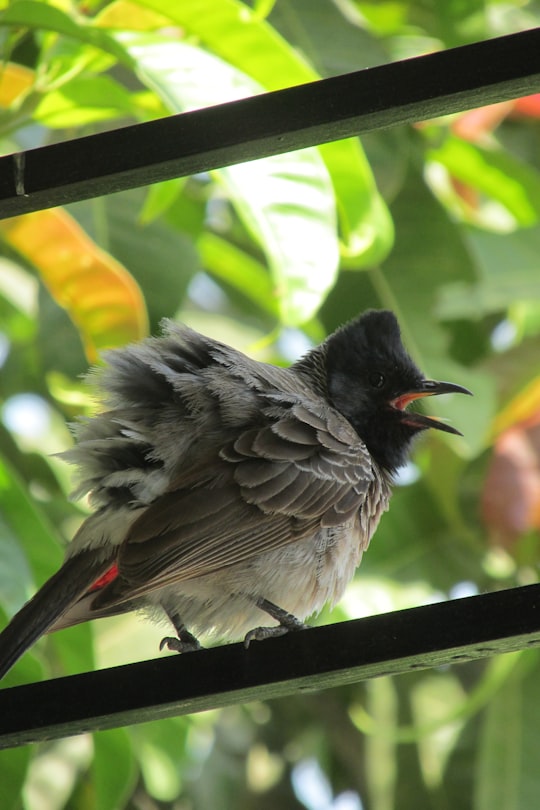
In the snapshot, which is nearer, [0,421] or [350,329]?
[350,329]

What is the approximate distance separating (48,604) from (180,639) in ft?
2.59

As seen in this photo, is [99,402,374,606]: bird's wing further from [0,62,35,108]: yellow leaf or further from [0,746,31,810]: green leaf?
[0,62,35,108]: yellow leaf

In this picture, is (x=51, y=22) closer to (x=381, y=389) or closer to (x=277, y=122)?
(x=277, y=122)

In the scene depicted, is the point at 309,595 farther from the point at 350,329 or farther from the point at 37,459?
the point at 37,459

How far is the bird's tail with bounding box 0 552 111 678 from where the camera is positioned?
2.22 metres

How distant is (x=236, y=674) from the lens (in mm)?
1777

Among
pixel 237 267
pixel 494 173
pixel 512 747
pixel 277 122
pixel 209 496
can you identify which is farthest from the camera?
pixel 237 267

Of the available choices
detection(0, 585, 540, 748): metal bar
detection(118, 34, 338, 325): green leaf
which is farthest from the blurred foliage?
detection(0, 585, 540, 748): metal bar

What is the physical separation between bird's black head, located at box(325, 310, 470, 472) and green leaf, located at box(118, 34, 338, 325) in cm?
80

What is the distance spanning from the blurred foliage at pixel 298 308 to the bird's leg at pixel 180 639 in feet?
0.86

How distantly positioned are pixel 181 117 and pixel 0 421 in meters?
2.58

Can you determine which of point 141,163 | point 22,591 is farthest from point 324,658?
point 22,591

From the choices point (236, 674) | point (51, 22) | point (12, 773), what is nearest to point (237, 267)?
point (51, 22)

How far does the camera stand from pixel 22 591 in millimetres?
2873
